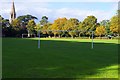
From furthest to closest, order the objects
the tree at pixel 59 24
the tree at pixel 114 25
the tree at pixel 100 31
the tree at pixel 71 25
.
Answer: the tree at pixel 59 24 < the tree at pixel 71 25 < the tree at pixel 100 31 < the tree at pixel 114 25

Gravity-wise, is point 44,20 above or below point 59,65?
above

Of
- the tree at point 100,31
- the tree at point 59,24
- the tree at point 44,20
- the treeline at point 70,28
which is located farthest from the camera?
the tree at point 44,20

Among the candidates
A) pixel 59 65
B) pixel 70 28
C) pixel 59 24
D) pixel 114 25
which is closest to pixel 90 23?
pixel 70 28

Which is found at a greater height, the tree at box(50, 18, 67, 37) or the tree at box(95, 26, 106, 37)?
the tree at box(50, 18, 67, 37)

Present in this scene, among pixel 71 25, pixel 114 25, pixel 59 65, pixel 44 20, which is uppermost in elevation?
pixel 44 20

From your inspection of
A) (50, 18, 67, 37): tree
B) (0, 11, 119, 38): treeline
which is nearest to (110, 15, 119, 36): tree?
(0, 11, 119, 38): treeline

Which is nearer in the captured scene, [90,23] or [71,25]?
[90,23]

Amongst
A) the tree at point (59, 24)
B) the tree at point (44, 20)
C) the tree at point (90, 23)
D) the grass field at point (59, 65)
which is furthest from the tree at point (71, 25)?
the grass field at point (59, 65)

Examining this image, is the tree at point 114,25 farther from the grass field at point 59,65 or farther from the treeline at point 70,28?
the grass field at point 59,65

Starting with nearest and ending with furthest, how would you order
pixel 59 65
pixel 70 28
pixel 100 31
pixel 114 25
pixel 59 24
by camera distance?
pixel 59 65
pixel 114 25
pixel 100 31
pixel 70 28
pixel 59 24

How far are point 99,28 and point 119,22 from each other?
36.2ft

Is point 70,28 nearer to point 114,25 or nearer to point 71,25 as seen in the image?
point 71,25

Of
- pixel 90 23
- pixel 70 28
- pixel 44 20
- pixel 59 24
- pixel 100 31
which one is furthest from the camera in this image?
pixel 44 20

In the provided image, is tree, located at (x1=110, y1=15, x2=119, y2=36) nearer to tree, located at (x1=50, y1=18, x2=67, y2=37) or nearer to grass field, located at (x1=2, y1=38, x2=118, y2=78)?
tree, located at (x1=50, y1=18, x2=67, y2=37)
